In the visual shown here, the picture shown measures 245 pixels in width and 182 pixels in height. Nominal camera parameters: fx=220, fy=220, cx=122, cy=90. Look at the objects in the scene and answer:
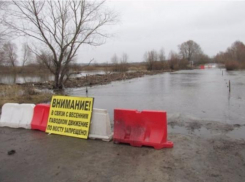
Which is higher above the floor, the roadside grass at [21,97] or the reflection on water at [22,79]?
the reflection on water at [22,79]

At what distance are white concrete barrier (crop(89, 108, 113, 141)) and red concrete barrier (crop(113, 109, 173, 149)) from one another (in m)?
0.31

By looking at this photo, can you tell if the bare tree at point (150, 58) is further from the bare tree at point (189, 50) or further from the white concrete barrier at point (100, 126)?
the white concrete barrier at point (100, 126)

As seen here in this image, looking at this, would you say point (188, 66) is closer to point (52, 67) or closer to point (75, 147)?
point (52, 67)

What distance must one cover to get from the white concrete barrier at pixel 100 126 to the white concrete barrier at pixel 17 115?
252 cm

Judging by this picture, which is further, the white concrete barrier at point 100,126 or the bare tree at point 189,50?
the bare tree at point 189,50

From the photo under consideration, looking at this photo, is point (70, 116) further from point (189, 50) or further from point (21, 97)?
point (189, 50)

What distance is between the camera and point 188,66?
11219 cm

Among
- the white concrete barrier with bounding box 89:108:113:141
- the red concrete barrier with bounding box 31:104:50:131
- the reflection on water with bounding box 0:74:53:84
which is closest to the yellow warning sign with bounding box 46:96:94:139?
the white concrete barrier with bounding box 89:108:113:141

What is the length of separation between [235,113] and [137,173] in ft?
26.2

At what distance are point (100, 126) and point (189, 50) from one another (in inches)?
5136

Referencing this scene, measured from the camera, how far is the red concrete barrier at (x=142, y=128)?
5.55 meters

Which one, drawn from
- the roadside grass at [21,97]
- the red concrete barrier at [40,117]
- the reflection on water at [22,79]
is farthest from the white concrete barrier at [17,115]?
the reflection on water at [22,79]

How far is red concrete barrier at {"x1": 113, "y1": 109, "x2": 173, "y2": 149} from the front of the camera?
555 centimetres

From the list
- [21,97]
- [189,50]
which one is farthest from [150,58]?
[21,97]
